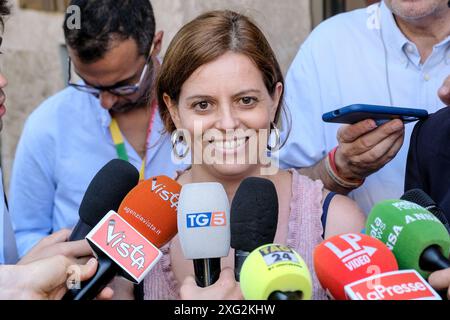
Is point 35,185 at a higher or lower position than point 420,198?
lower

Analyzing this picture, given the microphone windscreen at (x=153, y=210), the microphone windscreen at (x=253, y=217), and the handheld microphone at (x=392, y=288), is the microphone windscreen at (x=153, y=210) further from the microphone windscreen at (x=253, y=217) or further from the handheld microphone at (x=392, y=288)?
the handheld microphone at (x=392, y=288)

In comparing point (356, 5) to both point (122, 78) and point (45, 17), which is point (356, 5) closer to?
point (122, 78)

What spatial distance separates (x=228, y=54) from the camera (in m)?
2.09

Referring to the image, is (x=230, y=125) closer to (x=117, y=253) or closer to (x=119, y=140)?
(x=117, y=253)

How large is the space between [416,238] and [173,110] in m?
0.97

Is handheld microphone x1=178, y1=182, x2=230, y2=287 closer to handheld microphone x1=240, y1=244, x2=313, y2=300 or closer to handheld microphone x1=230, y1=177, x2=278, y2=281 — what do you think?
handheld microphone x1=230, y1=177, x2=278, y2=281

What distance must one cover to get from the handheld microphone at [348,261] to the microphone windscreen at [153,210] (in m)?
0.50

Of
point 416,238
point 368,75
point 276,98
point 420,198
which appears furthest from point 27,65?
point 416,238

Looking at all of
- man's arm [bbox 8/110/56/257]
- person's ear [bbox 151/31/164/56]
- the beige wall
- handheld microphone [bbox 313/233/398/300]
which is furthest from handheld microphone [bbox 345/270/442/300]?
the beige wall

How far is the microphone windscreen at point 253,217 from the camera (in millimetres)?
1568

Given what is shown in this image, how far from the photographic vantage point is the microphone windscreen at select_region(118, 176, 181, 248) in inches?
70.4

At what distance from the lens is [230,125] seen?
2.01m

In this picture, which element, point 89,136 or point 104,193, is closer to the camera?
point 104,193
